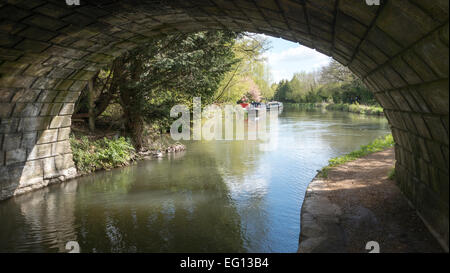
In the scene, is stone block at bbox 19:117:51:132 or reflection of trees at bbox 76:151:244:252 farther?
stone block at bbox 19:117:51:132

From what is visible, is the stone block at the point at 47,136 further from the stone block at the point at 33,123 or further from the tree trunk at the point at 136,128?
the tree trunk at the point at 136,128

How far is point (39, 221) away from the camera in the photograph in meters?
6.90

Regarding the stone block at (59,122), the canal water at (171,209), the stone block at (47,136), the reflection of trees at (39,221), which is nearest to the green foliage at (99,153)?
the canal water at (171,209)

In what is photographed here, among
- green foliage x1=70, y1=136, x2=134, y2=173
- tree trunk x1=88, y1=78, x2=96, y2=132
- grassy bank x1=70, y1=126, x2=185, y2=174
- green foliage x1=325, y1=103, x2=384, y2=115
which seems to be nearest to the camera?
green foliage x1=70, y1=136, x2=134, y2=173

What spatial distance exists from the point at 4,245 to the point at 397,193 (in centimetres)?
689

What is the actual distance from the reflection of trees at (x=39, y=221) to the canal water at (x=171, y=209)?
0.06ft

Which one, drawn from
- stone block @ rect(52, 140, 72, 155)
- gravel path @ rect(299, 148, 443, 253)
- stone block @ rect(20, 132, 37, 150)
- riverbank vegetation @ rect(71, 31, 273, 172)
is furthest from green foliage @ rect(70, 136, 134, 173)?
gravel path @ rect(299, 148, 443, 253)

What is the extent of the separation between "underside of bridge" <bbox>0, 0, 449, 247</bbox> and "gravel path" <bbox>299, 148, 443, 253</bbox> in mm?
254

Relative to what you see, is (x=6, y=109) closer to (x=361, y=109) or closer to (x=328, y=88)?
(x=361, y=109)

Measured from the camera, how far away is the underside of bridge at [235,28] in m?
3.12

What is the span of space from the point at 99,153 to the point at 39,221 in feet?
16.1

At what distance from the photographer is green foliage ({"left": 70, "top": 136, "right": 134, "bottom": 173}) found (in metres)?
11.0

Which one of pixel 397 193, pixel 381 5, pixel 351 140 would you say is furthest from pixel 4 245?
pixel 351 140

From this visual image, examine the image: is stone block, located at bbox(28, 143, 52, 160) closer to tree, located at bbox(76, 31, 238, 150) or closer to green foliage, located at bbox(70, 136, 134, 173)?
green foliage, located at bbox(70, 136, 134, 173)
